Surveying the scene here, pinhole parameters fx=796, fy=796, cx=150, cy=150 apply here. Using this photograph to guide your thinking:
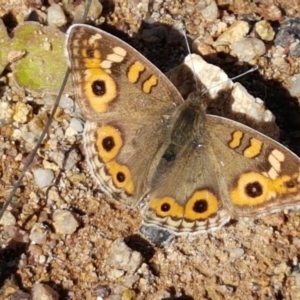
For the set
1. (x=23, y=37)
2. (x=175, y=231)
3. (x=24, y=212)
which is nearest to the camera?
(x=175, y=231)

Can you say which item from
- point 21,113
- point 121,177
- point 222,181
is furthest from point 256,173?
point 21,113

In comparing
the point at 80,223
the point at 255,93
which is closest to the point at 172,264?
the point at 80,223

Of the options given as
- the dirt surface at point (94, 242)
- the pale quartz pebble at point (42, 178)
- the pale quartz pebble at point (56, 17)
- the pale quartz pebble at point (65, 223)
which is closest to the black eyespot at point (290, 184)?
the dirt surface at point (94, 242)

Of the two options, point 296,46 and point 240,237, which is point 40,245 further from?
point 296,46

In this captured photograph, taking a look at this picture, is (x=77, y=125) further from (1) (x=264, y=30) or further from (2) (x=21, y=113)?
(1) (x=264, y=30)

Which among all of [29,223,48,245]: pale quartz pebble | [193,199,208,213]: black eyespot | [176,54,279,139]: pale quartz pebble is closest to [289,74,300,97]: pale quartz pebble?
[176,54,279,139]: pale quartz pebble
